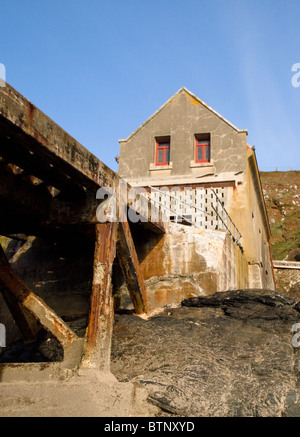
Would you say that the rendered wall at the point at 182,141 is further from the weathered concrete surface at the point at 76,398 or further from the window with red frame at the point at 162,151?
the weathered concrete surface at the point at 76,398

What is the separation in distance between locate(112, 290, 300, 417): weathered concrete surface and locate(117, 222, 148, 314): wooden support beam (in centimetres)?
41

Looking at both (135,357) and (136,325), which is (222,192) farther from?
(135,357)

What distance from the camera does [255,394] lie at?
5.59 meters

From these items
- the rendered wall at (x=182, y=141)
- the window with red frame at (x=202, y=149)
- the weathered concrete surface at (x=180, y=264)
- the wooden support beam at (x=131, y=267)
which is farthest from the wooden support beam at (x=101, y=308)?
the window with red frame at (x=202, y=149)

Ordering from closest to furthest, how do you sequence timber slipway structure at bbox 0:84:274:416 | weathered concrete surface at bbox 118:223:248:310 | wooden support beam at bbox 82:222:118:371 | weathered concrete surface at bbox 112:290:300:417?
timber slipway structure at bbox 0:84:274:416 → weathered concrete surface at bbox 112:290:300:417 → wooden support beam at bbox 82:222:118:371 → weathered concrete surface at bbox 118:223:248:310

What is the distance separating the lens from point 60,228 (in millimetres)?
7941

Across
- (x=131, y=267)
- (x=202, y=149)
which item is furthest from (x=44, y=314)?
(x=202, y=149)

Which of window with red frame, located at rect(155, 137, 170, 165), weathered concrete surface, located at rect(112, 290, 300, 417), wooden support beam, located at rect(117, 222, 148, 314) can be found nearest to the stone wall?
window with red frame, located at rect(155, 137, 170, 165)

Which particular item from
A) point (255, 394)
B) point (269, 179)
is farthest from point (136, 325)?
point (269, 179)

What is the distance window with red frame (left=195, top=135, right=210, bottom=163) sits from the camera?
16.2 m

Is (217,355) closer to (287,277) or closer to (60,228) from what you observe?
(60,228)

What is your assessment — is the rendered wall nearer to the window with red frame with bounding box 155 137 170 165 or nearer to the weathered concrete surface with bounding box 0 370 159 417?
the window with red frame with bounding box 155 137 170 165

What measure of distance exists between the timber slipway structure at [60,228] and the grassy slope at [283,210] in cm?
2840

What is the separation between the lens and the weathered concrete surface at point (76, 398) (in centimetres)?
488
